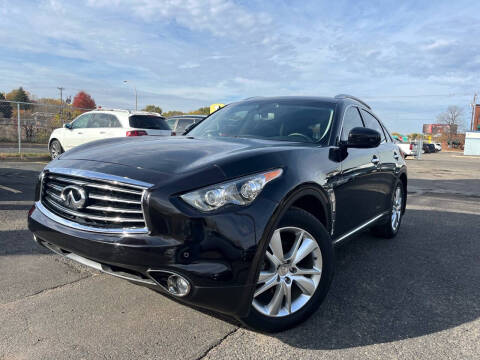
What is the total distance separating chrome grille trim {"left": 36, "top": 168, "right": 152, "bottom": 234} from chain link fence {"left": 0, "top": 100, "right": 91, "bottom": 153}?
49.1 ft

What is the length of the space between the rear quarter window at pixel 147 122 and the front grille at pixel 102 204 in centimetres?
885

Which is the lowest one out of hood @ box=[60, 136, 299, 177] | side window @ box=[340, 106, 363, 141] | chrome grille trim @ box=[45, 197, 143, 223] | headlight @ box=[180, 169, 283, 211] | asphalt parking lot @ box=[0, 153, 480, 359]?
asphalt parking lot @ box=[0, 153, 480, 359]

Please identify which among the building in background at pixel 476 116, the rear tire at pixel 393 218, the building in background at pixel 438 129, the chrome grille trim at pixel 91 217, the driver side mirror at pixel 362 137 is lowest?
the rear tire at pixel 393 218

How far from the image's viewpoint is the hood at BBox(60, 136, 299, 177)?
2.30m

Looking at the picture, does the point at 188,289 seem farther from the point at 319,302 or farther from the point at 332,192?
the point at 332,192

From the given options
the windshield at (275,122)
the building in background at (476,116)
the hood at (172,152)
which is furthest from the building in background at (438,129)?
the hood at (172,152)

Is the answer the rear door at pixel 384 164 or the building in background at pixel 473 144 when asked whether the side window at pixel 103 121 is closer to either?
the rear door at pixel 384 164

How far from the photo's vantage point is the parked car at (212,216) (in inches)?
80.1

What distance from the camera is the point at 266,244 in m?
2.17

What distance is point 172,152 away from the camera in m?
2.58

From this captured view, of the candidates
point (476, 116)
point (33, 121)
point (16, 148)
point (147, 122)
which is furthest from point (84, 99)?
point (476, 116)

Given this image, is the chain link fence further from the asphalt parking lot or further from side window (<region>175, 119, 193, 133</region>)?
the asphalt parking lot

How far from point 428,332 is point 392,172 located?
236 cm

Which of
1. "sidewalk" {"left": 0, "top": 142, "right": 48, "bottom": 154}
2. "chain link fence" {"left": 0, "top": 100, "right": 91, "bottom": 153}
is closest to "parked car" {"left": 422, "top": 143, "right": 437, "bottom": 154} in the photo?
"chain link fence" {"left": 0, "top": 100, "right": 91, "bottom": 153}
